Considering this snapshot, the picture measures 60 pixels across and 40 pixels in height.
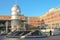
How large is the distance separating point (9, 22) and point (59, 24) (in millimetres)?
29700

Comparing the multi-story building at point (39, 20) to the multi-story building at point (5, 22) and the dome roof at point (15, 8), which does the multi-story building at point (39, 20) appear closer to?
the multi-story building at point (5, 22)

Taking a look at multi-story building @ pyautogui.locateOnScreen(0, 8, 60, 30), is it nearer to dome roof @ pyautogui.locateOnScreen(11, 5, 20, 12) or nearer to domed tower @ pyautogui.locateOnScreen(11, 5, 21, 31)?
domed tower @ pyautogui.locateOnScreen(11, 5, 21, 31)

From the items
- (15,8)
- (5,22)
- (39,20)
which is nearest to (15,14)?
(15,8)

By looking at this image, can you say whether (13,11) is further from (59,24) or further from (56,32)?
(56,32)

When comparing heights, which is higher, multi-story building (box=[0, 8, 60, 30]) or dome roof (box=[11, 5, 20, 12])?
dome roof (box=[11, 5, 20, 12])

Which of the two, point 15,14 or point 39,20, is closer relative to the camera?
point 15,14

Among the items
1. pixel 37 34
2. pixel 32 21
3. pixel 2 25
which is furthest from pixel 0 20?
pixel 37 34

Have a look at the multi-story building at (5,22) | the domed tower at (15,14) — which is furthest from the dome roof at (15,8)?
the multi-story building at (5,22)

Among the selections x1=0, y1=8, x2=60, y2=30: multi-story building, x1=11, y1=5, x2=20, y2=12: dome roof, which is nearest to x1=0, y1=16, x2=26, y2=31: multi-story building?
x1=0, y1=8, x2=60, y2=30: multi-story building

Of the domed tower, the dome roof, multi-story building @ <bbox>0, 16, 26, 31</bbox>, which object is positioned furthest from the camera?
multi-story building @ <bbox>0, 16, 26, 31</bbox>

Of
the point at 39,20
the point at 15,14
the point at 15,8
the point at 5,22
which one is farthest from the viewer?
the point at 39,20

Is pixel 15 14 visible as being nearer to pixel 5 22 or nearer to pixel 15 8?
pixel 15 8

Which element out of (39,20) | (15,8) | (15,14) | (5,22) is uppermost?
(15,8)

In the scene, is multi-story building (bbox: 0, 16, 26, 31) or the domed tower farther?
multi-story building (bbox: 0, 16, 26, 31)
